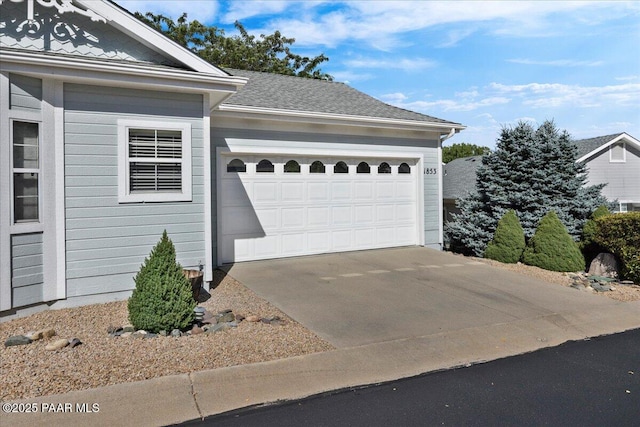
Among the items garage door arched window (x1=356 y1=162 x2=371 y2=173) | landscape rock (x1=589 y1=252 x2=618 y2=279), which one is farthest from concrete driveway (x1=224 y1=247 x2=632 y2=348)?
garage door arched window (x1=356 y1=162 x2=371 y2=173)

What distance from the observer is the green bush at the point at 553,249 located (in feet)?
30.5

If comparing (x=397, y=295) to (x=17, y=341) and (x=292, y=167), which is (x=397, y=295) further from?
(x=17, y=341)

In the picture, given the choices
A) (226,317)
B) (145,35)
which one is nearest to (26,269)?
(226,317)

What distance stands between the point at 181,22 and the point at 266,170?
21.9 meters

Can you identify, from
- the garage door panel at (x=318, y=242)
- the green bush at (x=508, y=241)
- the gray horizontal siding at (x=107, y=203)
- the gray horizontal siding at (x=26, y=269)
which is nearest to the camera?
the gray horizontal siding at (x=26, y=269)

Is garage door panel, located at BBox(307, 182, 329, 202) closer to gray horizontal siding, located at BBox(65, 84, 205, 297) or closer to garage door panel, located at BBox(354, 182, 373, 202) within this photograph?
garage door panel, located at BBox(354, 182, 373, 202)

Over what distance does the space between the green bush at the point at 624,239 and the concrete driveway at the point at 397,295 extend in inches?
67.6

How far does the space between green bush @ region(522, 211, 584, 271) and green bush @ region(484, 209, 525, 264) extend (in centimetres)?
22

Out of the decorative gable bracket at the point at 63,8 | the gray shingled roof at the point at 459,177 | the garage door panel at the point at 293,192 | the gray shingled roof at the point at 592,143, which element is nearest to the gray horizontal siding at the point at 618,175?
the gray shingled roof at the point at 592,143

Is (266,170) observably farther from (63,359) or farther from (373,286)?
(63,359)

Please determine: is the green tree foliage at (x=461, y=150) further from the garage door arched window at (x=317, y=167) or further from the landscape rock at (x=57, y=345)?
the landscape rock at (x=57, y=345)

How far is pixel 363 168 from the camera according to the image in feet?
35.3

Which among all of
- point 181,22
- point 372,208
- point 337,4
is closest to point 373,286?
point 372,208

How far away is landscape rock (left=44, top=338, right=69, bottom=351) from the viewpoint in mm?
4520
